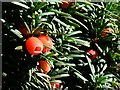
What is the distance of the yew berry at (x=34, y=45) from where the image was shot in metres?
1.36

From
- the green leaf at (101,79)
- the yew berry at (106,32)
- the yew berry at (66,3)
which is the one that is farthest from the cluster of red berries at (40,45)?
the yew berry at (106,32)

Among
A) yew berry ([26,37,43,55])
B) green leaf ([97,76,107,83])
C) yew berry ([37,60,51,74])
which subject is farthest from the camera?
green leaf ([97,76,107,83])

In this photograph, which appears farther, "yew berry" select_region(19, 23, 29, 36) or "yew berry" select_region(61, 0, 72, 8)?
"yew berry" select_region(61, 0, 72, 8)

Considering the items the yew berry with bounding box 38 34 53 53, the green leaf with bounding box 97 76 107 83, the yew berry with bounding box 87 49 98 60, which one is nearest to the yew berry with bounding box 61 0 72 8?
the yew berry with bounding box 38 34 53 53

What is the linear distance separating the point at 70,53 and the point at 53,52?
A: 30 centimetres

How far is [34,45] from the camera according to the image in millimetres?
1356

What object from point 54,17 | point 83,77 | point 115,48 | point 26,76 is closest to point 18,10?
point 54,17

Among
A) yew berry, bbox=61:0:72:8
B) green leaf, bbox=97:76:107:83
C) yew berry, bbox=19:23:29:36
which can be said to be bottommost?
green leaf, bbox=97:76:107:83

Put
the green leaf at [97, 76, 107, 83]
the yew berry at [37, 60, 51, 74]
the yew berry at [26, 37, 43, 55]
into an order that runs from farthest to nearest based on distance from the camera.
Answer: the green leaf at [97, 76, 107, 83] < the yew berry at [37, 60, 51, 74] < the yew berry at [26, 37, 43, 55]

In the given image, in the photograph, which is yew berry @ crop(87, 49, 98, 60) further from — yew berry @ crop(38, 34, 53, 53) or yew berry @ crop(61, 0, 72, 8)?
yew berry @ crop(38, 34, 53, 53)

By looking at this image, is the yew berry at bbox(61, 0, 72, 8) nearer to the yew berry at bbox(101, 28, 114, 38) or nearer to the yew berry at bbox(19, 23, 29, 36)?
the yew berry at bbox(19, 23, 29, 36)

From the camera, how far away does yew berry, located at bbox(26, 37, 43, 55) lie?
1.36m

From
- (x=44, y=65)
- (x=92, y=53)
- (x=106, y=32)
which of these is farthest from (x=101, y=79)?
(x=44, y=65)

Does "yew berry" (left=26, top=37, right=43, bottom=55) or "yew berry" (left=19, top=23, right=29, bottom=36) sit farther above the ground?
"yew berry" (left=19, top=23, right=29, bottom=36)
